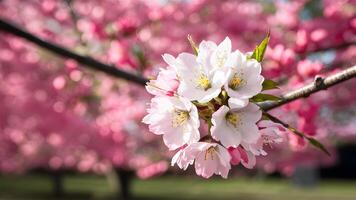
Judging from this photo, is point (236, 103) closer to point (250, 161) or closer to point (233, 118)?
point (233, 118)

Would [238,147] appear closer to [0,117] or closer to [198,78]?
[198,78]

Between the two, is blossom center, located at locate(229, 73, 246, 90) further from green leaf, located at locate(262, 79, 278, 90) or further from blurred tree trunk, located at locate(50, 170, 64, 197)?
blurred tree trunk, located at locate(50, 170, 64, 197)

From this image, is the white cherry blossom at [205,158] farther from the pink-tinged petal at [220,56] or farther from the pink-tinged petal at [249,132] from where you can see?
the pink-tinged petal at [220,56]

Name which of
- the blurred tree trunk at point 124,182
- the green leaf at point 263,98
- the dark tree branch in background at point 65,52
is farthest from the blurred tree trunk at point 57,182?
the green leaf at point 263,98

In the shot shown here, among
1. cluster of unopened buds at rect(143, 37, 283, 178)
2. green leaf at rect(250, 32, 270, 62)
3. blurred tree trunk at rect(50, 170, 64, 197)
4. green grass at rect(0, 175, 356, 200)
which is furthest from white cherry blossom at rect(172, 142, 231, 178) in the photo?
blurred tree trunk at rect(50, 170, 64, 197)

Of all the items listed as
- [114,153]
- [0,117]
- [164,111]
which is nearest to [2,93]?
[0,117]

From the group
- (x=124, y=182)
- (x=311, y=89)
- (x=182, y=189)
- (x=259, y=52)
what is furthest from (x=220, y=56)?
(x=182, y=189)
